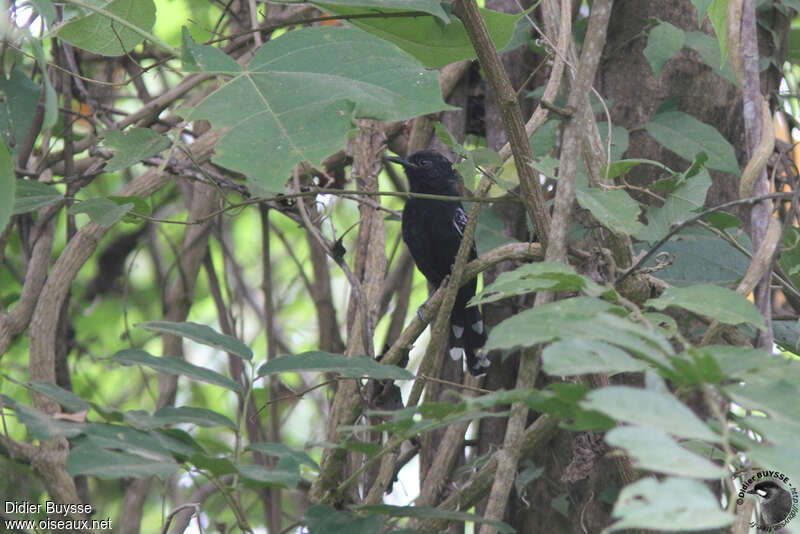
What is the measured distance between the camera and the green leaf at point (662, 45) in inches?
98.9

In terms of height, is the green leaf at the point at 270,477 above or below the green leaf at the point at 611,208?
below

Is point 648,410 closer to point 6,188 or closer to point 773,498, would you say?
point 773,498

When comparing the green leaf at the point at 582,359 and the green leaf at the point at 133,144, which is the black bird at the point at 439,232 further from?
the green leaf at the point at 582,359

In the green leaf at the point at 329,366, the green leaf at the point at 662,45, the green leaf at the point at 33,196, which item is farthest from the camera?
the green leaf at the point at 662,45

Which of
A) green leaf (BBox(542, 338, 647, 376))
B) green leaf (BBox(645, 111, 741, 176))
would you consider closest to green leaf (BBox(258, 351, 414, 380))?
green leaf (BBox(542, 338, 647, 376))

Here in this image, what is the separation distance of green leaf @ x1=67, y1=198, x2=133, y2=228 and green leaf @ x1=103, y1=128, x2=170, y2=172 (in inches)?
6.5

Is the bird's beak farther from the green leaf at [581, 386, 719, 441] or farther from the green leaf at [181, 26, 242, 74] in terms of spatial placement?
the green leaf at [581, 386, 719, 441]

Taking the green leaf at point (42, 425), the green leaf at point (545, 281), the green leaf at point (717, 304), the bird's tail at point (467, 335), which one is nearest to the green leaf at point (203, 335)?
the green leaf at point (42, 425)

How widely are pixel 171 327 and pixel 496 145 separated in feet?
6.01

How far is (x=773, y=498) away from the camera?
1.46 m

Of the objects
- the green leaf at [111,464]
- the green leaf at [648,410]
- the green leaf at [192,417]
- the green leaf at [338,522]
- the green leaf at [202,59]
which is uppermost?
the green leaf at [202,59]

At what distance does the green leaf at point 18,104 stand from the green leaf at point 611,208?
2.01 m

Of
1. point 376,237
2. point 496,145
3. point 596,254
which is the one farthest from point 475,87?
point 596,254

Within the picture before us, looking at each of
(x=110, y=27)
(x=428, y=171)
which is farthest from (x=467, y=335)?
(x=110, y=27)
